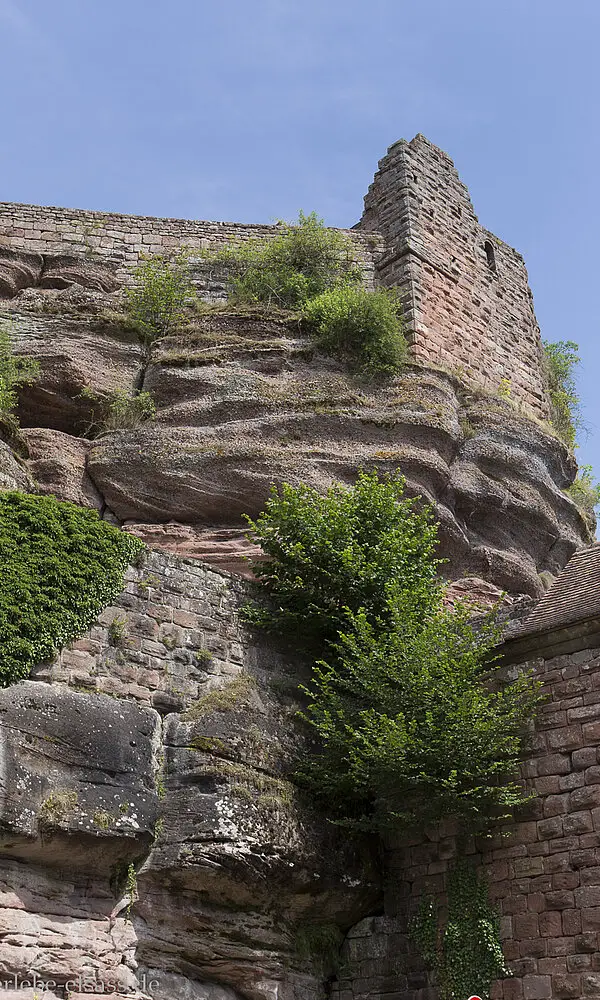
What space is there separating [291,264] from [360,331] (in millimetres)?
2181

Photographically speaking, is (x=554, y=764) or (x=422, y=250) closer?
(x=554, y=764)

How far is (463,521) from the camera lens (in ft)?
40.9

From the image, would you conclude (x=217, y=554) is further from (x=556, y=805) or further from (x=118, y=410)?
(x=556, y=805)

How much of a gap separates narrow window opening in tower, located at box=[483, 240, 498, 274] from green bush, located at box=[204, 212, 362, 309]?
102 inches

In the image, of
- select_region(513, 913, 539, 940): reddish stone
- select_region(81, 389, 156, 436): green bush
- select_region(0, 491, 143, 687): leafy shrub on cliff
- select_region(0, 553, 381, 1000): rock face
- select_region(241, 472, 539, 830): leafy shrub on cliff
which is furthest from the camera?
select_region(81, 389, 156, 436): green bush

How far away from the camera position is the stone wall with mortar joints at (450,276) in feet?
47.5

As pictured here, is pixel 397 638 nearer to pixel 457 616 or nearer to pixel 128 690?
pixel 457 616

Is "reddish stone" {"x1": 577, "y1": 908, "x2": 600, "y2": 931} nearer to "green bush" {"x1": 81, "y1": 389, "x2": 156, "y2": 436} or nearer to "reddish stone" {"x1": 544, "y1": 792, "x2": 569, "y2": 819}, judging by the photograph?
"reddish stone" {"x1": 544, "y1": 792, "x2": 569, "y2": 819}

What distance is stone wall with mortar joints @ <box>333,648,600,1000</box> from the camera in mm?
7770

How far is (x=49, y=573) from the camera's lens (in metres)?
8.26

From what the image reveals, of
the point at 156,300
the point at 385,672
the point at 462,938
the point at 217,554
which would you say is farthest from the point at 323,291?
the point at 462,938

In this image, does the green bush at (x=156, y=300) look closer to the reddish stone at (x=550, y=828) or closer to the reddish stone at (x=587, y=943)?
the reddish stone at (x=550, y=828)


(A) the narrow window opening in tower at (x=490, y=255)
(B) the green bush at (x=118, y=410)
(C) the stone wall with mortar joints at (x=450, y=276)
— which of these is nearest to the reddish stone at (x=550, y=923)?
(B) the green bush at (x=118, y=410)

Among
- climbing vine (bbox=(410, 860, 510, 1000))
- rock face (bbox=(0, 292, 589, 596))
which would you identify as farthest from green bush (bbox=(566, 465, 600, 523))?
climbing vine (bbox=(410, 860, 510, 1000))
